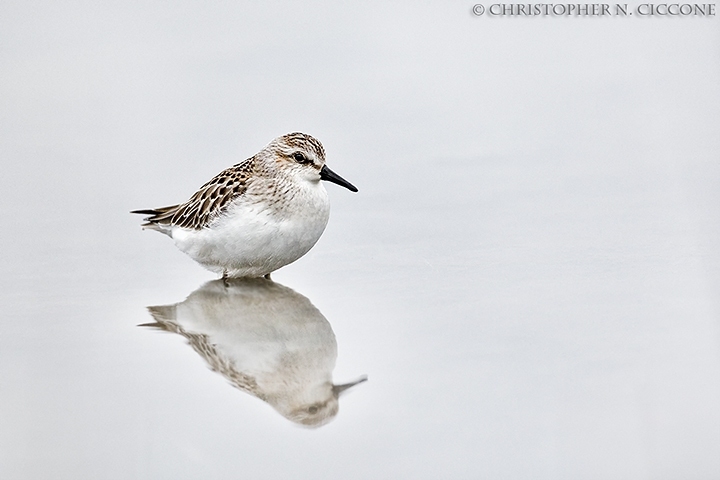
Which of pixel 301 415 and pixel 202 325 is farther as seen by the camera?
pixel 202 325

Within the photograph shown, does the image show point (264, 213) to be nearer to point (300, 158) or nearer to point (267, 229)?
point (267, 229)

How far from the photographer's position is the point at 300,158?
7.19 meters

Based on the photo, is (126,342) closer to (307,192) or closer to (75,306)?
(75,306)

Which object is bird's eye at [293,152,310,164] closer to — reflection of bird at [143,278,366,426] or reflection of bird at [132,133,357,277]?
reflection of bird at [132,133,357,277]

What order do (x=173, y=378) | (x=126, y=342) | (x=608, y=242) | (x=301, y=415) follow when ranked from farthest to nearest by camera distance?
(x=608, y=242) → (x=126, y=342) → (x=173, y=378) → (x=301, y=415)

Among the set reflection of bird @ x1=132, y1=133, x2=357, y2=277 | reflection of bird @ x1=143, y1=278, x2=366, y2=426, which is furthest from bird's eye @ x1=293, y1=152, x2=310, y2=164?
reflection of bird @ x1=143, y1=278, x2=366, y2=426

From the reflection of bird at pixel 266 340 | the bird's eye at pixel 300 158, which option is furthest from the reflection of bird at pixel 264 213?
the reflection of bird at pixel 266 340

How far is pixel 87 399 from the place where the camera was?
542 cm

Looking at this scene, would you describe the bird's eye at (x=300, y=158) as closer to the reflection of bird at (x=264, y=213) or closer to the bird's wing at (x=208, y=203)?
the reflection of bird at (x=264, y=213)

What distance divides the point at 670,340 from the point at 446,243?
229 cm

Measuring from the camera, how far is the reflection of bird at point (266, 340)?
5.35 metres

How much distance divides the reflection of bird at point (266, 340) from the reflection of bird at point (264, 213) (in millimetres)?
235

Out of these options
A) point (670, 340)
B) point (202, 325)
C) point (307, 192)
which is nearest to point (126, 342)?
point (202, 325)

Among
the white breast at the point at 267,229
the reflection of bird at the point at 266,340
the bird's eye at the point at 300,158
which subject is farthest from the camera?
the bird's eye at the point at 300,158
